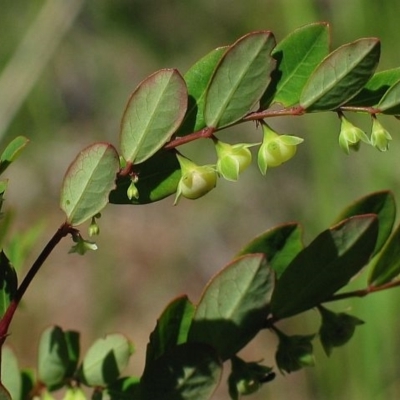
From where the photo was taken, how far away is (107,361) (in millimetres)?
746

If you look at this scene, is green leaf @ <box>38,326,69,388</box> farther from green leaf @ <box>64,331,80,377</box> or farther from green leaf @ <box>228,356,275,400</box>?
green leaf @ <box>228,356,275,400</box>

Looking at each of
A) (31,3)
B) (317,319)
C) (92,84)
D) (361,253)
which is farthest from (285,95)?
(92,84)

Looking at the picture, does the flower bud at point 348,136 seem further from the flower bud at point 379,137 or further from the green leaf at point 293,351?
the green leaf at point 293,351

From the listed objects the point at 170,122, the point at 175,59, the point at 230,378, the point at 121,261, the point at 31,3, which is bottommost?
the point at 121,261

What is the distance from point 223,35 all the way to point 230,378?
9.64 ft

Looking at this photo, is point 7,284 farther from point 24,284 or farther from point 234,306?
point 234,306

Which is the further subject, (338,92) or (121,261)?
(121,261)

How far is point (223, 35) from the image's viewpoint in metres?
3.51

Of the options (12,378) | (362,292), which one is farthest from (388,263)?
(12,378)

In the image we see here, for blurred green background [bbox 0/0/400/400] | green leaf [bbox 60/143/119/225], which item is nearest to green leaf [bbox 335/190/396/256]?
green leaf [bbox 60/143/119/225]

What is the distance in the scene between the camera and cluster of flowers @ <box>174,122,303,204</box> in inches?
24.0

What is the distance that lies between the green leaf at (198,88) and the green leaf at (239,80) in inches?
0.6

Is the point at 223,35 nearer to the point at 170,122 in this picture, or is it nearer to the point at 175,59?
the point at 175,59

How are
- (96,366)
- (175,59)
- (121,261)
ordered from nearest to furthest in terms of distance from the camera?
(96,366) < (175,59) < (121,261)
